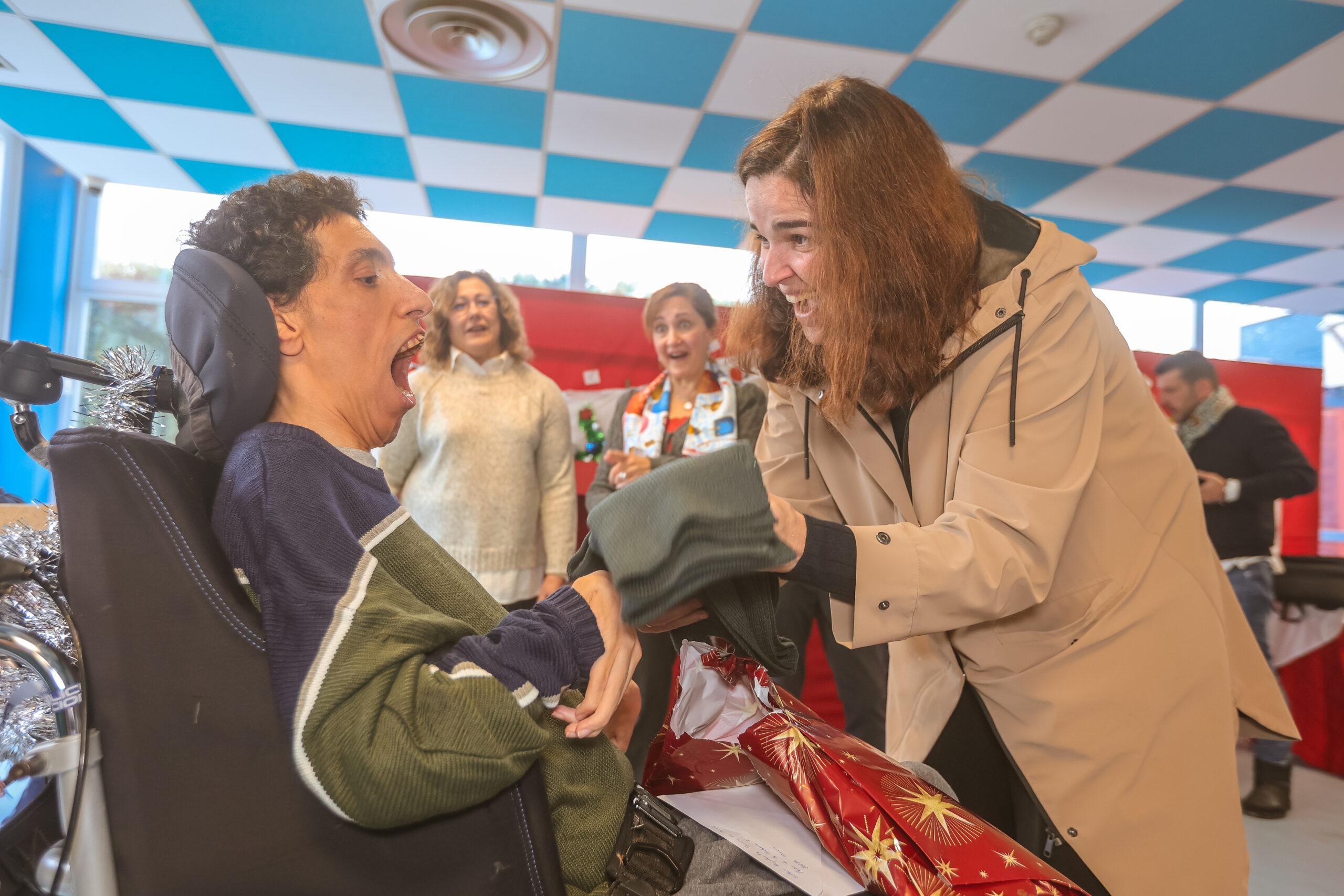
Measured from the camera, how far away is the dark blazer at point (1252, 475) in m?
3.05

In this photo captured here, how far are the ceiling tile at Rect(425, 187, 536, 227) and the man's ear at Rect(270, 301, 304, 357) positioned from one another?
4.57 metres

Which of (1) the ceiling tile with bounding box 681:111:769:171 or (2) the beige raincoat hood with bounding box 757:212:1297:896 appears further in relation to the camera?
(1) the ceiling tile with bounding box 681:111:769:171

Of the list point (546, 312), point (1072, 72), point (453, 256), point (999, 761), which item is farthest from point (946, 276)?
point (453, 256)

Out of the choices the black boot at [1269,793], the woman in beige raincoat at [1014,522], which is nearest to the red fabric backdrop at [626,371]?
the black boot at [1269,793]

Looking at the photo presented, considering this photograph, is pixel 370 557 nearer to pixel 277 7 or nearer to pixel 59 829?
pixel 59 829

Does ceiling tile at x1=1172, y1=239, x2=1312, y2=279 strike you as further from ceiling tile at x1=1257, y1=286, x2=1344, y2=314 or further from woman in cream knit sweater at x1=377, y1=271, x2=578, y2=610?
woman in cream knit sweater at x1=377, y1=271, x2=578, y2=610

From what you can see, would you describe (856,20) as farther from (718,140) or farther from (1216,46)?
(1216,46)

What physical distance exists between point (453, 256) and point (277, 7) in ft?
7.86

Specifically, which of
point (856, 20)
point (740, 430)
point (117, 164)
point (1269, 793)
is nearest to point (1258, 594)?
point (1269, 793)

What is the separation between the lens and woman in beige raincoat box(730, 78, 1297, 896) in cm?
89

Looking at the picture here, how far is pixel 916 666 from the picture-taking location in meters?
1.18

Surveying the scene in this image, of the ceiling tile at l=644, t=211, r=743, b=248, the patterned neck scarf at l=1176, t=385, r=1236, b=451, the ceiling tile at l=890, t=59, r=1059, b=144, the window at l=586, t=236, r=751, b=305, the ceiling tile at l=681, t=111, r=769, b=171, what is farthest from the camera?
the window at l=586, t=236, r=751, b=305

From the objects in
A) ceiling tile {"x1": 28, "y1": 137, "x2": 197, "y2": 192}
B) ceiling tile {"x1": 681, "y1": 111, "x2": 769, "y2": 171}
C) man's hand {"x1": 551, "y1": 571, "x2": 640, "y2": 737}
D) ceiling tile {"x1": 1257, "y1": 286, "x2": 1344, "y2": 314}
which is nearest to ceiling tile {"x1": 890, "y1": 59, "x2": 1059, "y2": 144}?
ceiling tile {"x1": 681, "y1": 111, "x2": 769, "y2": 171}

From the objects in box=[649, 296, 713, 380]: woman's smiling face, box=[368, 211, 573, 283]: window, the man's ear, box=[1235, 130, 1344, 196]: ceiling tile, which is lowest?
the man's ear
